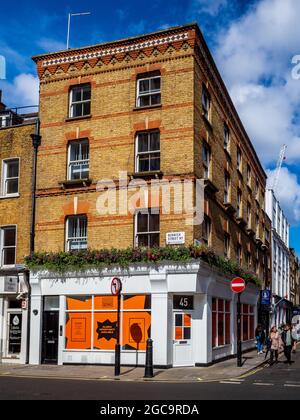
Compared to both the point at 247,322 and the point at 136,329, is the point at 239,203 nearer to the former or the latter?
the point at 247,322

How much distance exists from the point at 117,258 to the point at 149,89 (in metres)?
7.31

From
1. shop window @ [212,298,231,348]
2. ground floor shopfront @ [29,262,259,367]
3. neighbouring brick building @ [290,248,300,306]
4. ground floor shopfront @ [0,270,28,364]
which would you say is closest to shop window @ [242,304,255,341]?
shop window @ [212,298,231,348]

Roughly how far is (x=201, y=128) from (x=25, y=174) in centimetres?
812

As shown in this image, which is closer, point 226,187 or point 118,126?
point 118,126

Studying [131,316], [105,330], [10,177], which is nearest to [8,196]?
[10,177]

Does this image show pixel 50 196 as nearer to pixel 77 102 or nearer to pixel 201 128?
pixel 77 102

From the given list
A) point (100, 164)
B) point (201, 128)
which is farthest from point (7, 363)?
point (201, 128)

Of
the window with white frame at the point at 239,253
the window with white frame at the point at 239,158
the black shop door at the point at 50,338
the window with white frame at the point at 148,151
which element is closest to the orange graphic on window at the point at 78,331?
the black shop door at the point at 50,338

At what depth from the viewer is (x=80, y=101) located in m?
24.5

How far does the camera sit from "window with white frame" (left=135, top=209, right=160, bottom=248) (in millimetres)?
22266

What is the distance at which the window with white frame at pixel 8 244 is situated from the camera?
24859 millimetres

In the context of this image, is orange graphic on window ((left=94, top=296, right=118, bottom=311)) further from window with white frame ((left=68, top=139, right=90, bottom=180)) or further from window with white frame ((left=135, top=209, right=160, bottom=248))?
window with white frame ((left=68, top=139, right=90, bottom=180))

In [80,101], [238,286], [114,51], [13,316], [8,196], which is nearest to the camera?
[238,286]
